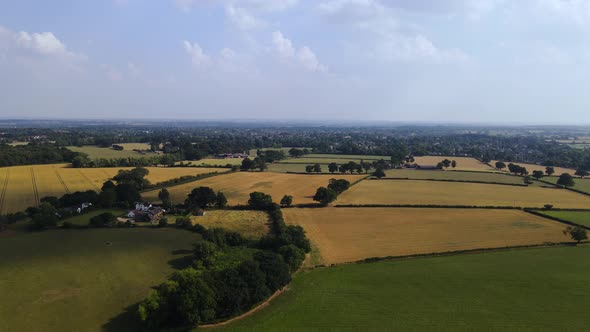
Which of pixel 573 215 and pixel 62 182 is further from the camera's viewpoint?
pixel 62 182

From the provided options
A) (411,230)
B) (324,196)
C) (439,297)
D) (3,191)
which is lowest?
(411,230)

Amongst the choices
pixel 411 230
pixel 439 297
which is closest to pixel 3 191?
pixel 411 230

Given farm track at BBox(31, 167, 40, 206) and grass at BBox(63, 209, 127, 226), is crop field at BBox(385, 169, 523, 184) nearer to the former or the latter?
grass at BBox(63, 209, 127, 226)

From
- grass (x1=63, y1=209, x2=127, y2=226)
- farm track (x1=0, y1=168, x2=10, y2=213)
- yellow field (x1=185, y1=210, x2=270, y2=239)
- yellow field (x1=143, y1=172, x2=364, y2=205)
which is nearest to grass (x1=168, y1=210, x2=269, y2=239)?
yellow field (x1=185, y1=210, x2=270, y2=239)

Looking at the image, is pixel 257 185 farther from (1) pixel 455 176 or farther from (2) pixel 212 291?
(2) pixel 212 291

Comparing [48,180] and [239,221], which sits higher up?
[48,180]

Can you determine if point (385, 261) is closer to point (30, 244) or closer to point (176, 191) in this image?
point (30, 244)

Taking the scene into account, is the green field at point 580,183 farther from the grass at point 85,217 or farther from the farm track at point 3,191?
the farm track at point 3,191
